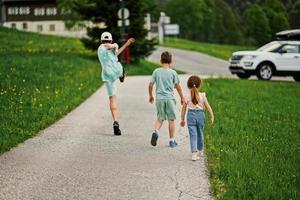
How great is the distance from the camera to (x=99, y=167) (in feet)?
26.1

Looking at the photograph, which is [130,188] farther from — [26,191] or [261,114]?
[261,114]

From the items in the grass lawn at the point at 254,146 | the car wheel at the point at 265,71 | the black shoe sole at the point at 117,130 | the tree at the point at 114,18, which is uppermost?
the tree at the point at 114,18

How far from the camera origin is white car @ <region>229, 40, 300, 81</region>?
2611 centimetres

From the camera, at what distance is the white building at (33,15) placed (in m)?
87.6

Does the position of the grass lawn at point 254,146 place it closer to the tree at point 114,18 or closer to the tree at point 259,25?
the tree at point 114,18

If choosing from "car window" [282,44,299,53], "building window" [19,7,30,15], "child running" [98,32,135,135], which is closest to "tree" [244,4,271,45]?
"building window" [19,7,30,15]

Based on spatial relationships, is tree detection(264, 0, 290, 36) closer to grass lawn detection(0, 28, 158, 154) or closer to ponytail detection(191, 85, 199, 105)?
grass lawn detection(0, 28, 158, 154)

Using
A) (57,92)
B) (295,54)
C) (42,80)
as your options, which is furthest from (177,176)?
(295,54)

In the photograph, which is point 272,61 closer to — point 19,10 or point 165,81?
point 165,81

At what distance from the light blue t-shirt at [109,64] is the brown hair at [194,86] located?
8.73ft

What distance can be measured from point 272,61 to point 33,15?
6830 centimetres

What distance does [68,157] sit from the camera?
8.58m

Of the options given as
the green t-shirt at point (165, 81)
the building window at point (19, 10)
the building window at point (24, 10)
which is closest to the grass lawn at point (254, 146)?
the green t-shirt at point (165, 81)

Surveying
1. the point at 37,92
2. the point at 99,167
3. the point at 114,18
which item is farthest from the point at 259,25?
the point at 99,167
